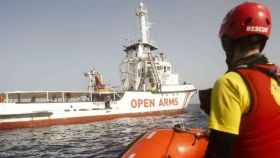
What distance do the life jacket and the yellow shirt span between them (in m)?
0.04

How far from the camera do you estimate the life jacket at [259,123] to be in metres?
1.68

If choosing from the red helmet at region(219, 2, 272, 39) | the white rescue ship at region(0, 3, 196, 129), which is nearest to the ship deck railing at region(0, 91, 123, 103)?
the white rescue ship at region(0, 3, 196, 129)

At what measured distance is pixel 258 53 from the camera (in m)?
1.91

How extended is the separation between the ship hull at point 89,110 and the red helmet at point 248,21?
29.5 meters

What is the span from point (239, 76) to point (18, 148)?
14.3 m

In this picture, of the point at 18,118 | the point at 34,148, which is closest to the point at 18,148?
the point at 34,148

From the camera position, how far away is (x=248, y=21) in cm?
187

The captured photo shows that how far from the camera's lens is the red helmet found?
1865 millimetres

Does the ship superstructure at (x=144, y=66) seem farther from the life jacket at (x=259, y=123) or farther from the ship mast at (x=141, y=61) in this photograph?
the life jacket at (x=259, y=123)

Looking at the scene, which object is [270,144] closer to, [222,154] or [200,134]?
[222,154]

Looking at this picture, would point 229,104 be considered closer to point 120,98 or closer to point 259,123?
point 259,123

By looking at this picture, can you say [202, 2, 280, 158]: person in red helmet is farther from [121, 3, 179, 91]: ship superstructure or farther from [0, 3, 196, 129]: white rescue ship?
[121, 3, 179, 91]: ship superstructure

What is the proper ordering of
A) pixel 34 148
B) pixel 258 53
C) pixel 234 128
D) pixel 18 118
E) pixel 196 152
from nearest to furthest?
pixel 234 128 → pixel 258 53 → pixel 196 152 → pixel 34 148 → pixel 18 118

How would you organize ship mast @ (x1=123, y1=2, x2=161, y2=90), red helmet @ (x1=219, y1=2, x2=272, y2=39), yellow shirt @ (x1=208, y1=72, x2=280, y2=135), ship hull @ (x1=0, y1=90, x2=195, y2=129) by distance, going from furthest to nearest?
1. ship mast @ (x1=123, y1=2, x2=161, y2=90)
2. ship hull @ (x1=0, y1=90, x2=195, y2=129)
3. red helmet @ (x1=219, y1=2, x2=272, y2=39)
4. yellow shirt @ (x1=208, y1=72, x2=280, y2=135)
